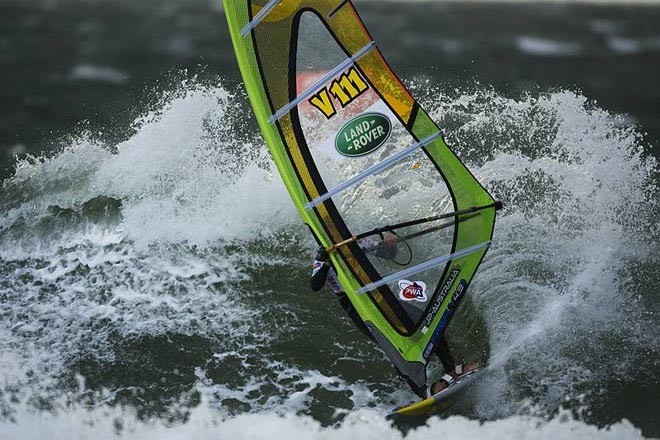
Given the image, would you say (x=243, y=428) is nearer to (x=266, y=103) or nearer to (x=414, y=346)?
(x=414, y=346)

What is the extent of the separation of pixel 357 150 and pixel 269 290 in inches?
65.2

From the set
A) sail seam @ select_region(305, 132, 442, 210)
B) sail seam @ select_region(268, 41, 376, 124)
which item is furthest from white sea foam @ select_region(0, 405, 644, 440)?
sail seam @ select_region(268, 41, 376, 124)

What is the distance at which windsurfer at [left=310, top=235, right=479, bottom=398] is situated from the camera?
640 cm

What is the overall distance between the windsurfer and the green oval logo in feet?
2.29

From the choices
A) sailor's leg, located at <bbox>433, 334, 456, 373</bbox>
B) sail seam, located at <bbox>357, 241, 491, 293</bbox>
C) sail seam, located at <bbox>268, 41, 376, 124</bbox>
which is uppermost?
sail seam, located at <bbox>268, 41, 376, 124</bbox>

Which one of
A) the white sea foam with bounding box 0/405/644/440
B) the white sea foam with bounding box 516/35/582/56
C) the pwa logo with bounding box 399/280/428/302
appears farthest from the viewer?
the white sea foam with bounding box 516/35/582/56

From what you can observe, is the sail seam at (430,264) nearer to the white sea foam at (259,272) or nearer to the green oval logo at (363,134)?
the white sea foam at (259,272)

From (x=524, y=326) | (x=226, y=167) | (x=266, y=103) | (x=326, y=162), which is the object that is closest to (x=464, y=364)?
(x=524, y=326)

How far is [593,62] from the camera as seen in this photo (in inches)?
392

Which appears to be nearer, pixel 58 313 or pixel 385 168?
pixel 385 168

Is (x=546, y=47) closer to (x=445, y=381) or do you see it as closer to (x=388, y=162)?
(x=388, y=162)

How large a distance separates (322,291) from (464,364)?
141 cm

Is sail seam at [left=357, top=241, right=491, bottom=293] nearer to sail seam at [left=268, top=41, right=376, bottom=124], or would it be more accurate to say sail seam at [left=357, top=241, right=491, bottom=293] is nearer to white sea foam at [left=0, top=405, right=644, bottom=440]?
white sea foam at [left=0, top=405, right=644, bottom=440]

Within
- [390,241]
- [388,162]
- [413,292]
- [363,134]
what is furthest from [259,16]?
[413,292]
